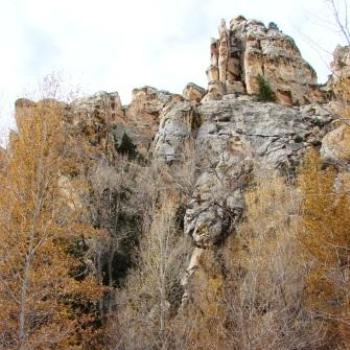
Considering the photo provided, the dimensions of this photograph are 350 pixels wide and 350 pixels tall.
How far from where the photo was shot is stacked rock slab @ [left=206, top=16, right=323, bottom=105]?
35.4 meters

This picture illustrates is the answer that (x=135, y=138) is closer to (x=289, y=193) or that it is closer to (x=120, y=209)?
(x=120, y=209)

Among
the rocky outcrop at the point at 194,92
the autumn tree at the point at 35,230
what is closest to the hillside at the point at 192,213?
the autumn tree at the point at 35,230

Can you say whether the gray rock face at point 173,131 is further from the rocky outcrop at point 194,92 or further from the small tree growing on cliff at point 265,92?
the rocky outcrop at point 194,92

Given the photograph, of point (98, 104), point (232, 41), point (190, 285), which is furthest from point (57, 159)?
point (232, 41)

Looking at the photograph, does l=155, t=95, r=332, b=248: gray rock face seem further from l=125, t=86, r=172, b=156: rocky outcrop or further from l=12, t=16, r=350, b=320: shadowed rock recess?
l=125, t=86, r=172, b=156: rocky outcrop

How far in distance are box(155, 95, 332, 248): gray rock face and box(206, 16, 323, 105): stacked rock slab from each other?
9.67 feet

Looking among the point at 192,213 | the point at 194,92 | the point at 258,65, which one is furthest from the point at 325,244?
the point at 194,92

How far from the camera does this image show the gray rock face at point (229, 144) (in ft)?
77.9

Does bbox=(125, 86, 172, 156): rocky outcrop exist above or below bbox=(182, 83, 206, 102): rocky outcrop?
below

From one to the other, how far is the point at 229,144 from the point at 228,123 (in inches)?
88.5

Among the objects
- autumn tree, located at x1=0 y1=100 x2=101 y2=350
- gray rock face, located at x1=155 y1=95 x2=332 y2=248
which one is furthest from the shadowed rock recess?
autumn tree, located at x1=0 y1=100 x2=101 y2=350

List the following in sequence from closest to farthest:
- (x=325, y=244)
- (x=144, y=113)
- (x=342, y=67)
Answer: (x=342, y=67) → (x=325, y=244) → (x=144, y=113)

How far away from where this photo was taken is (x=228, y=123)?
101ft

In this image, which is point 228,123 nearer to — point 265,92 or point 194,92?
point 265,92
